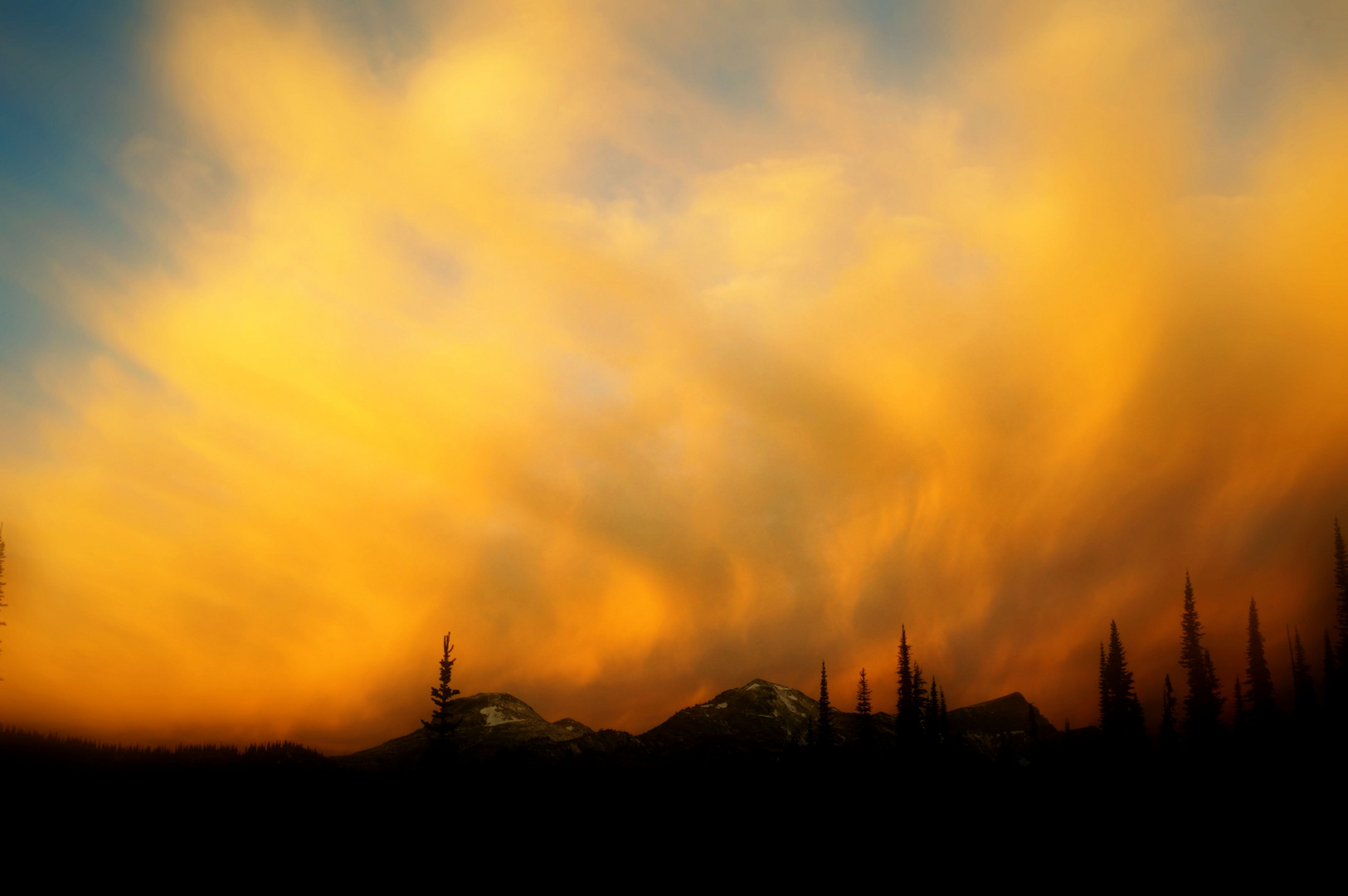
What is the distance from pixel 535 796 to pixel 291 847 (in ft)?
85.5

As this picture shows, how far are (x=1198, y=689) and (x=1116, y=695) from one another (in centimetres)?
1401

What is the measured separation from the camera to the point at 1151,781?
9431 cm

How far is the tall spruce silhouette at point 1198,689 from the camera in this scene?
5305 inches

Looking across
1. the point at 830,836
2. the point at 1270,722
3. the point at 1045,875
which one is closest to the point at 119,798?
the point at 830,836

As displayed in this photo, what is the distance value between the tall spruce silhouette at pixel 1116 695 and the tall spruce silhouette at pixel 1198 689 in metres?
7.95

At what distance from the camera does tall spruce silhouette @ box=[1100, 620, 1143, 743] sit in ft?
450

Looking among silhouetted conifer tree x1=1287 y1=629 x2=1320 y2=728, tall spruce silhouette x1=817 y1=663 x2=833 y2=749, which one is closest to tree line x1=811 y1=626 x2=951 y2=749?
tall spruce silhouette x1=817 y1=663 x2=833 y2=749

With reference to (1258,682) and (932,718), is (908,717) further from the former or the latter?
(1258,682)

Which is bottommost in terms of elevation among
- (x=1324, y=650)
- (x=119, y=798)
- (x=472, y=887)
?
(x=472, y=887)

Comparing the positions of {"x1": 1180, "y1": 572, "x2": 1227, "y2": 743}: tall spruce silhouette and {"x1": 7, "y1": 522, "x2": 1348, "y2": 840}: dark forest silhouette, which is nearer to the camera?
{"x1": 7, "y1": 522, "x2": 1348, "y2": 840}: dark forest silhouette

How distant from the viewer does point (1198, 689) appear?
462 ft

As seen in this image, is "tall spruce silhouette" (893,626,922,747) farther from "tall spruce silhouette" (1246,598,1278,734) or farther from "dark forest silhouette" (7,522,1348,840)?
"tall spruce silhouette" (1246,598,1278,734)

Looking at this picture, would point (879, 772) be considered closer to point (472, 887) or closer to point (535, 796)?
point (535, 796)

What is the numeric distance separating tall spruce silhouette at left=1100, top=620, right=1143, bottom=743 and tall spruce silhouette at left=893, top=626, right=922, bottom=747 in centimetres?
3335
